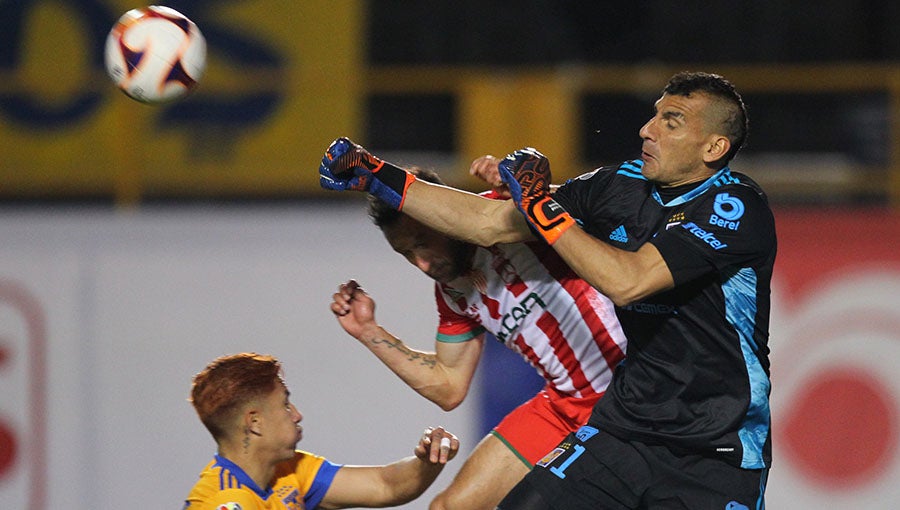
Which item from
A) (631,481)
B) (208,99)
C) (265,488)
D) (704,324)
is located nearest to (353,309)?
(265,488)

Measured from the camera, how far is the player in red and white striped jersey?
4832mm

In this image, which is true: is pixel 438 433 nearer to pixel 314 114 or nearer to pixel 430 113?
pixel 314 114

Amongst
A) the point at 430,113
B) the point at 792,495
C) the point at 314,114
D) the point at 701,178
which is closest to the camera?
the point at 701,178

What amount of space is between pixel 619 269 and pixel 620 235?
402mm

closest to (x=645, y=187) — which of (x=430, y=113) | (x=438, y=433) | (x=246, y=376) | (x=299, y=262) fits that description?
(x=438, y=433)

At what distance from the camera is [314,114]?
9000 mm

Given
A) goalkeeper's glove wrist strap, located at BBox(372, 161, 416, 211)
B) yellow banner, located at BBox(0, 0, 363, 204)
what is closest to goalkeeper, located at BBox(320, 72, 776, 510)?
goalkeeper's glove wrist strap, located at BBox(372, 161, 416, 211)

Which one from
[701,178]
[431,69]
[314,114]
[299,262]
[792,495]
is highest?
[431,69]

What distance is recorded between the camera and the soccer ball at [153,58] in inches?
185

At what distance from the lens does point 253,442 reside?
4336 mm

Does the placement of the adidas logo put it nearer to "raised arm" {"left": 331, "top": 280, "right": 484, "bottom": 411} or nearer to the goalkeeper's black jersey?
the goalkeeper's black jersey

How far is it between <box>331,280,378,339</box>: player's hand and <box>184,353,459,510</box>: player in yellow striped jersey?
416 mm

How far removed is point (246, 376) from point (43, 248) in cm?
304

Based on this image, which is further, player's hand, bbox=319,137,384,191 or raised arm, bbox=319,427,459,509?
raised arm, bbox=319,427,459,509
